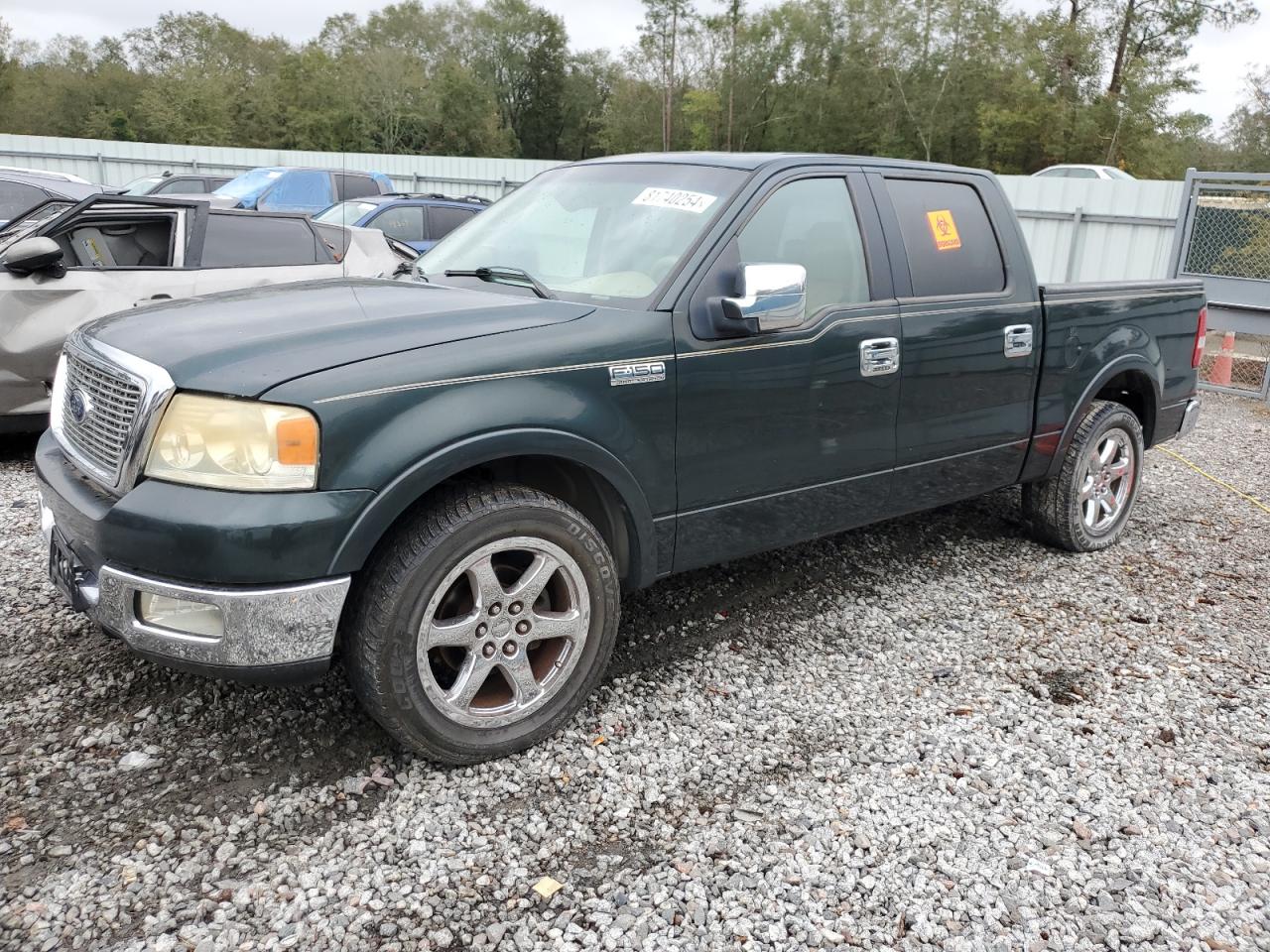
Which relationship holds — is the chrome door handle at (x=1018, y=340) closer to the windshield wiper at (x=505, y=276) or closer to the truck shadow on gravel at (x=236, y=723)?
the truck shadow on gravel at (x=236, y=723)

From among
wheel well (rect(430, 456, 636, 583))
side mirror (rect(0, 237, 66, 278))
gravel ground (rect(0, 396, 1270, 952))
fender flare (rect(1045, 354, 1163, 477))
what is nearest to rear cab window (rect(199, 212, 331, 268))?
side mirror (rect(0, 237, 66, 278))

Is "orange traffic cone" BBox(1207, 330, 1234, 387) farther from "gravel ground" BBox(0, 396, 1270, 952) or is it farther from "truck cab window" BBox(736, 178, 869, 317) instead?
"truck cab window" BBox(736, 178, 869, 317)

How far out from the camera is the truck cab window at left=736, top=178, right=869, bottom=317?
365 centimetres

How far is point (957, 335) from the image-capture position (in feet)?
13.8

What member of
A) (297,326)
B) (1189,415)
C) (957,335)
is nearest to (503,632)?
(297,326)

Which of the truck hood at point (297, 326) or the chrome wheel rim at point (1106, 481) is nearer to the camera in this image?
the truck hood at point (297, 326)

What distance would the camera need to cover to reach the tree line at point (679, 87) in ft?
130

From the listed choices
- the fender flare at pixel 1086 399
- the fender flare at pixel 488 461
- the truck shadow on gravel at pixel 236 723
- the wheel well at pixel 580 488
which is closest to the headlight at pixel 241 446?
the fender flare at pixel 488 461

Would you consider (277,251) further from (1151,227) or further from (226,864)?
(1151,227)

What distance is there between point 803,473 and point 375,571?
171 centimetres

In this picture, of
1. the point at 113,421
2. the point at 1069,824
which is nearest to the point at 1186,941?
the point at 1069,824

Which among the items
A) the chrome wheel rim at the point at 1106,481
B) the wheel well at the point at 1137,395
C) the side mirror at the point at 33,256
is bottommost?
the chrome wheel rim at the point at 1106,481

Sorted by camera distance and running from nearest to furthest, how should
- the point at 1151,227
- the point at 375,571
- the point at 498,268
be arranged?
the point at 375,571, the point at 498,268, the point at 1151,227

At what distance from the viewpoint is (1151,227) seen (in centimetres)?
1482
